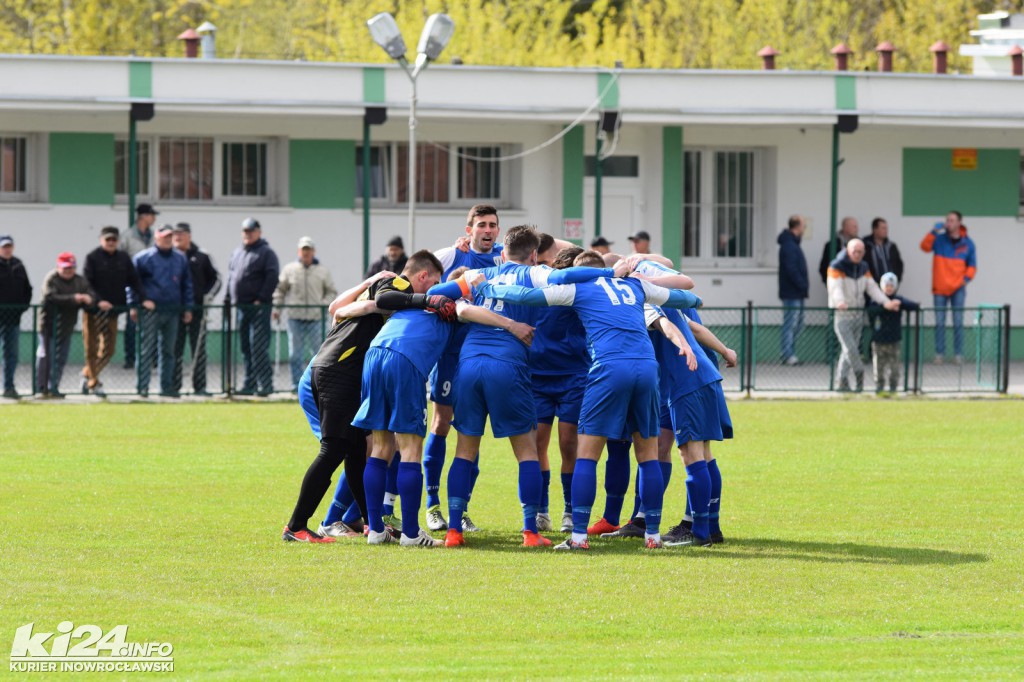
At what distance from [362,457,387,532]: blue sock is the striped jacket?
17635 millimetres

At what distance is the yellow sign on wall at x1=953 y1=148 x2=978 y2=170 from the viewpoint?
27.5 meters

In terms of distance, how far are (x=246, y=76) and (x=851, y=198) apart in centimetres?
1012

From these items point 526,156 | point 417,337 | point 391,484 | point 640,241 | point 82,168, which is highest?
point 526,156

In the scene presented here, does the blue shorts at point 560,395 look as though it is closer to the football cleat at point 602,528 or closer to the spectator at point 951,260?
the football cleat at point 602,528

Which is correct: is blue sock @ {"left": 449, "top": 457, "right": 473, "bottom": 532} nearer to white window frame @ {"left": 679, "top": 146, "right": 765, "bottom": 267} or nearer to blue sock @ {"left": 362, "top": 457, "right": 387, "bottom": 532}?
blue sock @ {"left": 362, "top": 457, "right": 387, "bottom": 532}

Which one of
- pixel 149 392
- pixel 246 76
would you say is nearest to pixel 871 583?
pixel 149 392

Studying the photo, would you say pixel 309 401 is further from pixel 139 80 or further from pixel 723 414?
pixel 139 80

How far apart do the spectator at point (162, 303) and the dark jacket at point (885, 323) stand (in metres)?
8.61

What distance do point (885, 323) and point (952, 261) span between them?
538 centimetres

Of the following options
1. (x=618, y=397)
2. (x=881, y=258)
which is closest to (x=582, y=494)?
(x=618, y=397)

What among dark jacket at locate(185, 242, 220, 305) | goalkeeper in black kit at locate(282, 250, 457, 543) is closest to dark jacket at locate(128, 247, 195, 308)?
dark jacket at locate(185, 242, 220, 305)

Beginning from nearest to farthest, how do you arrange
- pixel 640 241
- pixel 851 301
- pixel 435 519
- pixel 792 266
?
pixel 435 519
pixel 851 301
pixel 640 241
pixel 792 266

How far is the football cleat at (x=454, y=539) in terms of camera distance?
10.1 m

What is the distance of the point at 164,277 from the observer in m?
→ 20.1
